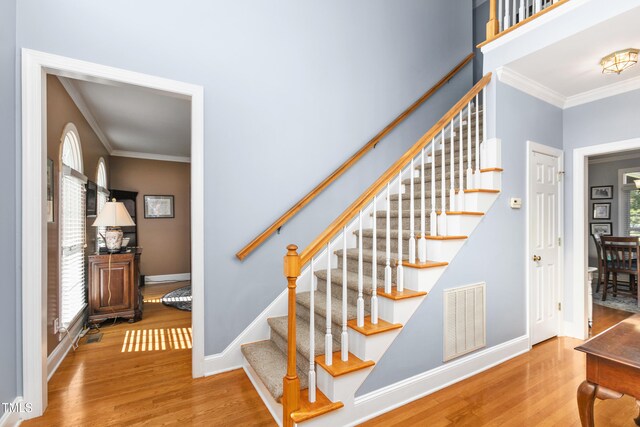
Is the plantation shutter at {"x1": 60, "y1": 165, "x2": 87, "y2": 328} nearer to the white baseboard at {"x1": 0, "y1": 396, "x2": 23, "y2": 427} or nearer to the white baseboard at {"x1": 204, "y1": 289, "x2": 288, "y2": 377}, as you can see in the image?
the white baseboard at {"x1": 0, "y1": 396, "x2": 23, "y2": 427}

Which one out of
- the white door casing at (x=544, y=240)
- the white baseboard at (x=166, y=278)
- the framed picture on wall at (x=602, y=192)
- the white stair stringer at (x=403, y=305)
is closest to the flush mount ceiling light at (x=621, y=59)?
the white door casing at (x=544, y=240)

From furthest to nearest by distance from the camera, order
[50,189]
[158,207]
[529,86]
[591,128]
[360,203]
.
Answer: [158,207], [591,128], [529,86], [50,189], [360,203]

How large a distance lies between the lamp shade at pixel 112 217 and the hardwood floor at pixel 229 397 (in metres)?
1.35

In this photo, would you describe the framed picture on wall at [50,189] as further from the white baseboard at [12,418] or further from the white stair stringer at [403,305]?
the white stair stringer at [403,305]

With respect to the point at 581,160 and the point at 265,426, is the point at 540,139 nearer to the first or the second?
the point at 581,160

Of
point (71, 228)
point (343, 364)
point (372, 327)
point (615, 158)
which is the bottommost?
point (343, 364)

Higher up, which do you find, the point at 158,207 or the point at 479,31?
the point at 479,31

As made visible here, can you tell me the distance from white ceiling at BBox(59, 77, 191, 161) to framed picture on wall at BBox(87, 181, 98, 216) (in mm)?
895

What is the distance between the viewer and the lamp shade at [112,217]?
3.46m

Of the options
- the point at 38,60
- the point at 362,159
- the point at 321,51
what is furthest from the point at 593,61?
the point at 38,60

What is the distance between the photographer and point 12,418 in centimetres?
187

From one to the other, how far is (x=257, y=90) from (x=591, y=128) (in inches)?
138

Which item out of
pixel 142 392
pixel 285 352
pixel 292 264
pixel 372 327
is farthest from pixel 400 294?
pixel 142 392

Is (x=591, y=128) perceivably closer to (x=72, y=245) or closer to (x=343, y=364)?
(x=343, y=364)
